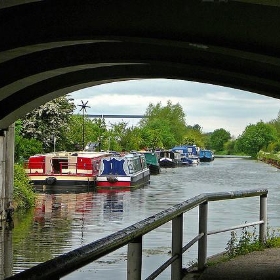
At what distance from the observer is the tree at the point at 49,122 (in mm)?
53688

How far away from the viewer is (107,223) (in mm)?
27875

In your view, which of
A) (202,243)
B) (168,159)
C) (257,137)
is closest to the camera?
(202,243)

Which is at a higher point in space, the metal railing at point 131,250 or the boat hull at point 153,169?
the metal railing at point 131,250

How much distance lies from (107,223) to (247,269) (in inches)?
762

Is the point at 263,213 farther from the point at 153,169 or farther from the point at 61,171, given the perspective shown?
the point at 153,169

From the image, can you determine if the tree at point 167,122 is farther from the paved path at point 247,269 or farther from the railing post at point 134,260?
the railing post at point 134,260

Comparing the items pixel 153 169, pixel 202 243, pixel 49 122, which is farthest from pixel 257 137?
pixel 202 243

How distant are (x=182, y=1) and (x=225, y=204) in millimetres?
26162

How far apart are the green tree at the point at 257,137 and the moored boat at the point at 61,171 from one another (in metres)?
107

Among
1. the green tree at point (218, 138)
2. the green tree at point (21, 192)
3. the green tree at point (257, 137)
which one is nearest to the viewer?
the green tree at point (21, 192)

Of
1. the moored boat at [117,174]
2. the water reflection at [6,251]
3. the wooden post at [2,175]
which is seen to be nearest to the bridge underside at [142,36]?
the water reflection at [6,251]

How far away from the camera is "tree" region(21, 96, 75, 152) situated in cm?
5369

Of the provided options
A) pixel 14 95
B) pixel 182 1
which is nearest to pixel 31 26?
pixel 182 1

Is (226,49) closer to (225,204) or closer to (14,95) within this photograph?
(14,95)
